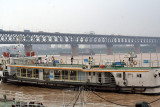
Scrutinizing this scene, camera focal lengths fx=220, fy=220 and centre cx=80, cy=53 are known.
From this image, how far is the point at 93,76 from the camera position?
20.0m

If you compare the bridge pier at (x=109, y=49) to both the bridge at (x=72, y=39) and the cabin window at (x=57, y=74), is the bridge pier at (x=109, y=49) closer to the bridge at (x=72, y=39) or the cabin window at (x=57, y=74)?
the bridge at (x=72, y=39)

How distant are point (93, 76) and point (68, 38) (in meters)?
87.1

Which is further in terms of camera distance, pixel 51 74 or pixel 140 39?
pixel 140 39

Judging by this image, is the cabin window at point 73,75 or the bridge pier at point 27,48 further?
the bridge pier at point 27,48

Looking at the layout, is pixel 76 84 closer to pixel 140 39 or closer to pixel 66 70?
pixel 66 70

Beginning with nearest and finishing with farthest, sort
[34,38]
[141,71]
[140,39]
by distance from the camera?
1. [141,71]
2. [34,38]
3. [140,39]

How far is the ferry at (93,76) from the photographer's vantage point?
713 inches

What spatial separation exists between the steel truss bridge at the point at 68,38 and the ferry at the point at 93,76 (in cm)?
5957

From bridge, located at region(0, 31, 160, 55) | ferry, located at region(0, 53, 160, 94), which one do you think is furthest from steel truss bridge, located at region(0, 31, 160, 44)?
ferry, located at region(0, 53, 160, 94)

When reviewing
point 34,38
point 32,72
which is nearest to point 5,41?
point 34,38

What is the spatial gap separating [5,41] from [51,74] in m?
69.2

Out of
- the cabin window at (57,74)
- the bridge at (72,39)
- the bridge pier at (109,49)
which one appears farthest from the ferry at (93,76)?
the bridge pier at (109,49)

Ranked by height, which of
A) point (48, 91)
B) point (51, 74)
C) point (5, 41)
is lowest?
point (48, 91)

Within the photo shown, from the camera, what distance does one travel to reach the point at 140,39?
125250 mm
